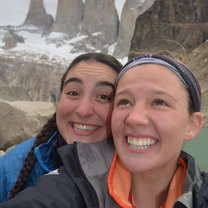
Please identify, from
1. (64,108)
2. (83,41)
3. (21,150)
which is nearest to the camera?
(64,108)

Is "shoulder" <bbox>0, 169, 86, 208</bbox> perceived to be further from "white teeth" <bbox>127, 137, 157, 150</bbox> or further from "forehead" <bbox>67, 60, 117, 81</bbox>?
"forehead" <bbox>67, 60, 117, 81</bbox>

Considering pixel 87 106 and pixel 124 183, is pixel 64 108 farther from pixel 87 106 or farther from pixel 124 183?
pixel 124 183

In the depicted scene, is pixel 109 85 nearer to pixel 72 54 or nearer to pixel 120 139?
pixel 120 139

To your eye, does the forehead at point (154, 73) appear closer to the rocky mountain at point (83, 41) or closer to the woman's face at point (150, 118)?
the woman's face at point (150, 118)

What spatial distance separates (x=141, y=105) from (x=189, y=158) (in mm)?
391

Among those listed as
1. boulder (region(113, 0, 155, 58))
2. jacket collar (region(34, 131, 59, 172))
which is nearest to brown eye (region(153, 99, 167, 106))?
jacket collar (region(34, 131, 59, 172))

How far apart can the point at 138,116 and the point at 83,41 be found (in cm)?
8199

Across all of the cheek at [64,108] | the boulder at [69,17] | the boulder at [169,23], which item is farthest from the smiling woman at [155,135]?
the boulder at [69,17]

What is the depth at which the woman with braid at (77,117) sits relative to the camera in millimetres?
1956

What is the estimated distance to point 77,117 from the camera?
1965mm

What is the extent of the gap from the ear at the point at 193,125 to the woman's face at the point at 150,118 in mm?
20

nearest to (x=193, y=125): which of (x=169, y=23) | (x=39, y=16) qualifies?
(x=169, y=23)

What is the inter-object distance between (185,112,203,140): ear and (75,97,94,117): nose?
0.61 m

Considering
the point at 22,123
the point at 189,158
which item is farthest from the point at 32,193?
the point at 22,123
